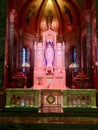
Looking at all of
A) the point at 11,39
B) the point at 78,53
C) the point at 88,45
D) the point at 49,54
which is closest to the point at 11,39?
the point at 11,39

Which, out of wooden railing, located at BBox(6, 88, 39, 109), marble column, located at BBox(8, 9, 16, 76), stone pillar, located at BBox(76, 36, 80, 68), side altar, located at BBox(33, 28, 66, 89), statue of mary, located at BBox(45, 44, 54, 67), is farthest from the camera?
stone pillar, located at BBox(76, 36, 80, 68)

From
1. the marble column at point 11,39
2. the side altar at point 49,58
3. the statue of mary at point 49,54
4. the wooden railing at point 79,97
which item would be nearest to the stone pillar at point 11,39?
the marble column at point 11,39

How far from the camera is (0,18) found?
10742mm

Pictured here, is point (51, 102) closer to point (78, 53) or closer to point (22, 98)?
point (22, 98)

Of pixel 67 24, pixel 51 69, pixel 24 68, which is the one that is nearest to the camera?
pixel 51 69

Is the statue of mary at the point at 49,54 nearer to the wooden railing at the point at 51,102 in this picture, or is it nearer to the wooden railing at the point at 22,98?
the wooden railing at the point at 51,102

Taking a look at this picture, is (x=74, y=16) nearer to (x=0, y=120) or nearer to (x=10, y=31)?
(x=10, y=31)

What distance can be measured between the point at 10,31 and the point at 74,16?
676 cm

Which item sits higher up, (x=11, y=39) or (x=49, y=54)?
(x=11, y=39)

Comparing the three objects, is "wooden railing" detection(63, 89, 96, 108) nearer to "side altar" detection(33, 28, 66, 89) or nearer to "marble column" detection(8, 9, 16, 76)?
"marble column" detection(8, 9, 16, 76)

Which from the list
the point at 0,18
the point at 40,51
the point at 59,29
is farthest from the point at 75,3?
the point at 0,18

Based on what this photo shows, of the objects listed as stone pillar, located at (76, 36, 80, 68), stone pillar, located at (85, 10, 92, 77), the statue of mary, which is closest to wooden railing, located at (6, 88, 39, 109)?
stone pillar, located at (85, 10, 92, 77)

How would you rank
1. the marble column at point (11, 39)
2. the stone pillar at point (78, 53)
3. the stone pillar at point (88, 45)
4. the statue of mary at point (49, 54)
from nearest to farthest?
the marble column at point (11, 39) → the stone pillar at point (88, 45) → the statue of mary at point (49, 54) → the stone pillar at point (78, 53)

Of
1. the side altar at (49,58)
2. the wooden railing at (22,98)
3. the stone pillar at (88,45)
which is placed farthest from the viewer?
the side altar at (49,58)
